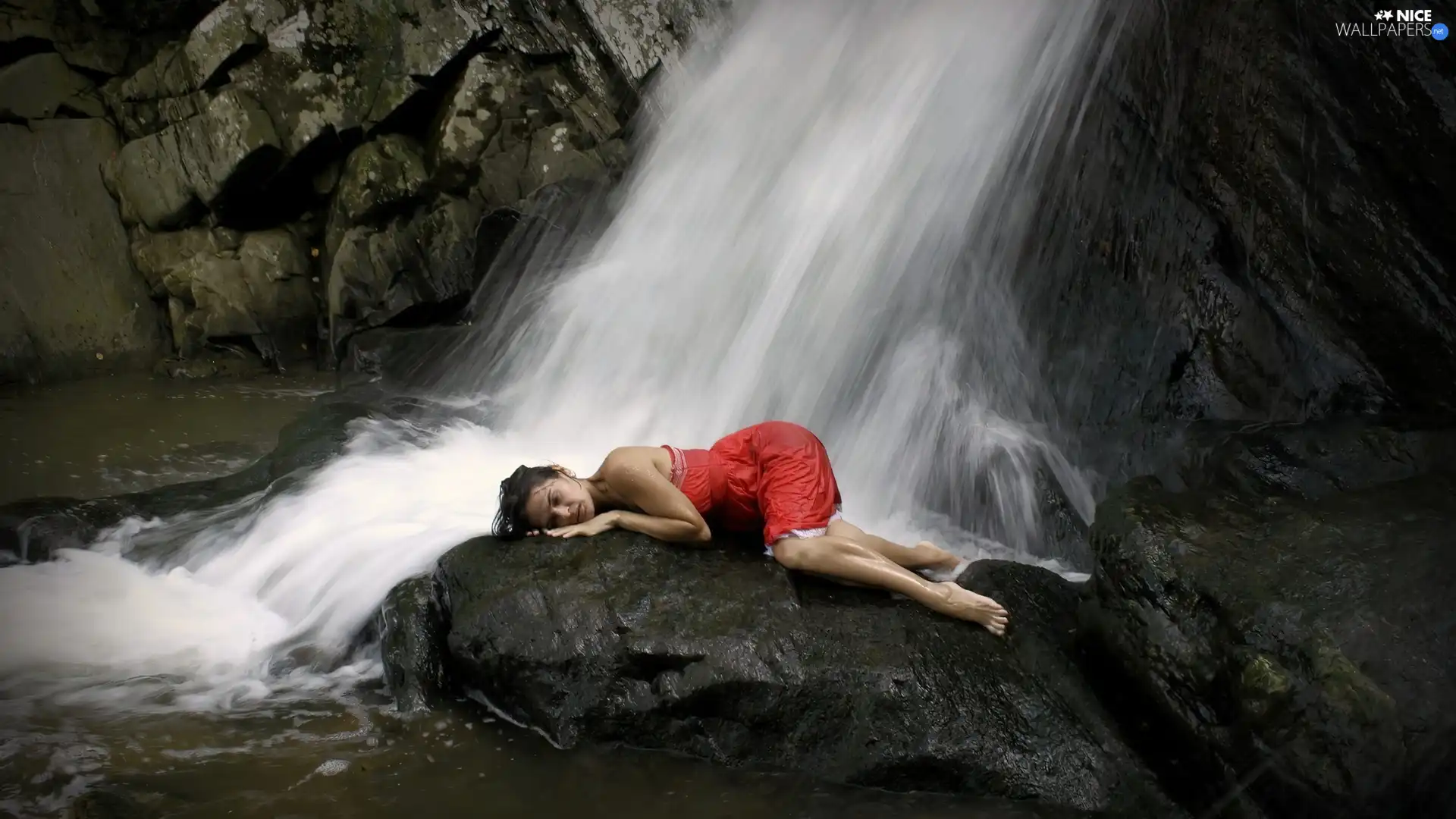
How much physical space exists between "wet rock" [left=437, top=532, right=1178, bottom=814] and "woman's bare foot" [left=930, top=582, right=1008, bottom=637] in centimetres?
5

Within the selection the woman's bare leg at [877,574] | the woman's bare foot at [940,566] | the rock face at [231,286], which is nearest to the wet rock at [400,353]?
the rock face at [231,286]

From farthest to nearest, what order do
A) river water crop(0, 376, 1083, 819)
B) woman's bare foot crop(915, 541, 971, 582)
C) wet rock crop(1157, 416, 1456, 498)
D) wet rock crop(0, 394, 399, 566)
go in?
wet rock crop(0, 394, 399, 566) → woman's bare foot crop(915, 541, 971, 582) → wet rock crop(1157, 416, 1456, 498) → river water crop(0, 376, 1083, 819)

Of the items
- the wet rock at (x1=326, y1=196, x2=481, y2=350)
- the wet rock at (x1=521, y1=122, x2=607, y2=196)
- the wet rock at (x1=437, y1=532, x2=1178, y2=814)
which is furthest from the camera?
the wet rock at (x1=521, y1=122, x2=607, y2=196)

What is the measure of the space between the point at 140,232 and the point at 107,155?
88cm

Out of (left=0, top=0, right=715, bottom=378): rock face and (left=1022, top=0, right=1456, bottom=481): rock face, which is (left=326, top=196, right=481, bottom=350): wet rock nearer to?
(left=0, top=0, right=715, bottom=378): rock face

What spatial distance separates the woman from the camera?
13.5 feet

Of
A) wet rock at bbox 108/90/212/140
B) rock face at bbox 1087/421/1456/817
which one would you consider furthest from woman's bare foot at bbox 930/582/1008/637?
wet rock at bbox 108/90/212/140

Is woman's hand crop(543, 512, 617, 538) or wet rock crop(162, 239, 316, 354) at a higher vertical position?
wet rock crop(162, 239, 316, 354)

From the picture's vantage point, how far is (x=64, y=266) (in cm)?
872

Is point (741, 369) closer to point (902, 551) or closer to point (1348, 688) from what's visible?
point (902, 551)

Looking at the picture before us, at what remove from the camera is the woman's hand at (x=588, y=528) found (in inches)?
173

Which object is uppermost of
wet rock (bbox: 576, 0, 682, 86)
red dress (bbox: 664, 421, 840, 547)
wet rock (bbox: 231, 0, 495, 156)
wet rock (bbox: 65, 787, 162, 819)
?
wet rock (bbox: 576, 0, 682, 86)

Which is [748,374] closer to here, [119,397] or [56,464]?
[56,464]

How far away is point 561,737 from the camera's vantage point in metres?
3.66
